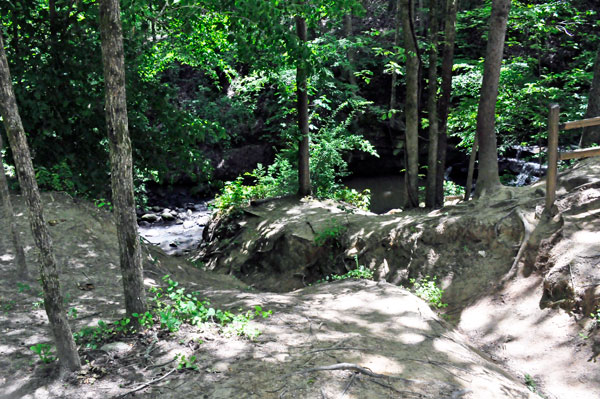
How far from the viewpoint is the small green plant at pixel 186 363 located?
3732mm

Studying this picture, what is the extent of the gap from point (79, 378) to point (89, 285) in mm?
3048

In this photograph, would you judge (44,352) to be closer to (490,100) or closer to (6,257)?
(6,257)

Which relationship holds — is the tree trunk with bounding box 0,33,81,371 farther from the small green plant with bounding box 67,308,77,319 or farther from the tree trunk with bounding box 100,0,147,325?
the small green plant with bounding box 67,308,77,319

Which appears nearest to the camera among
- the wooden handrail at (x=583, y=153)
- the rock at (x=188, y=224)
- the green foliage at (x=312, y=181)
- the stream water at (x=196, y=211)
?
the wooden handrail at (x=583, y=153)

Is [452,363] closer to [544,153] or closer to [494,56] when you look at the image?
[494,56]

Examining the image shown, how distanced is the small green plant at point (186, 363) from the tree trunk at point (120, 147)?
803mm

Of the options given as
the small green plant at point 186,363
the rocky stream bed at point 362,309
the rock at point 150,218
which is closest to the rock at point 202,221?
the rock at point 150,218

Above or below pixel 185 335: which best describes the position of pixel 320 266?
below

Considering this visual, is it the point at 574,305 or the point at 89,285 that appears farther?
the point at 89,285

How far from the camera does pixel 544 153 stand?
16859 millimetres

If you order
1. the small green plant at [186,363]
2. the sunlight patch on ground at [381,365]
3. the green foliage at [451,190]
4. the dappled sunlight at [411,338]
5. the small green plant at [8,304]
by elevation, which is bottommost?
the green foliage at [451,190]

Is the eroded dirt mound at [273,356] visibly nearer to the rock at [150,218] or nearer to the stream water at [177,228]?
the stream water at [177,228]

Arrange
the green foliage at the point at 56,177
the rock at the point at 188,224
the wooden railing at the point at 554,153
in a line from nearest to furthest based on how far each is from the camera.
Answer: the wooden railing at the point at 554,153, the green foliage at the point at 56,177, the rock at the point at 188,224

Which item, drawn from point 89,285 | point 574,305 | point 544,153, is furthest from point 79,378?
point 544,153
